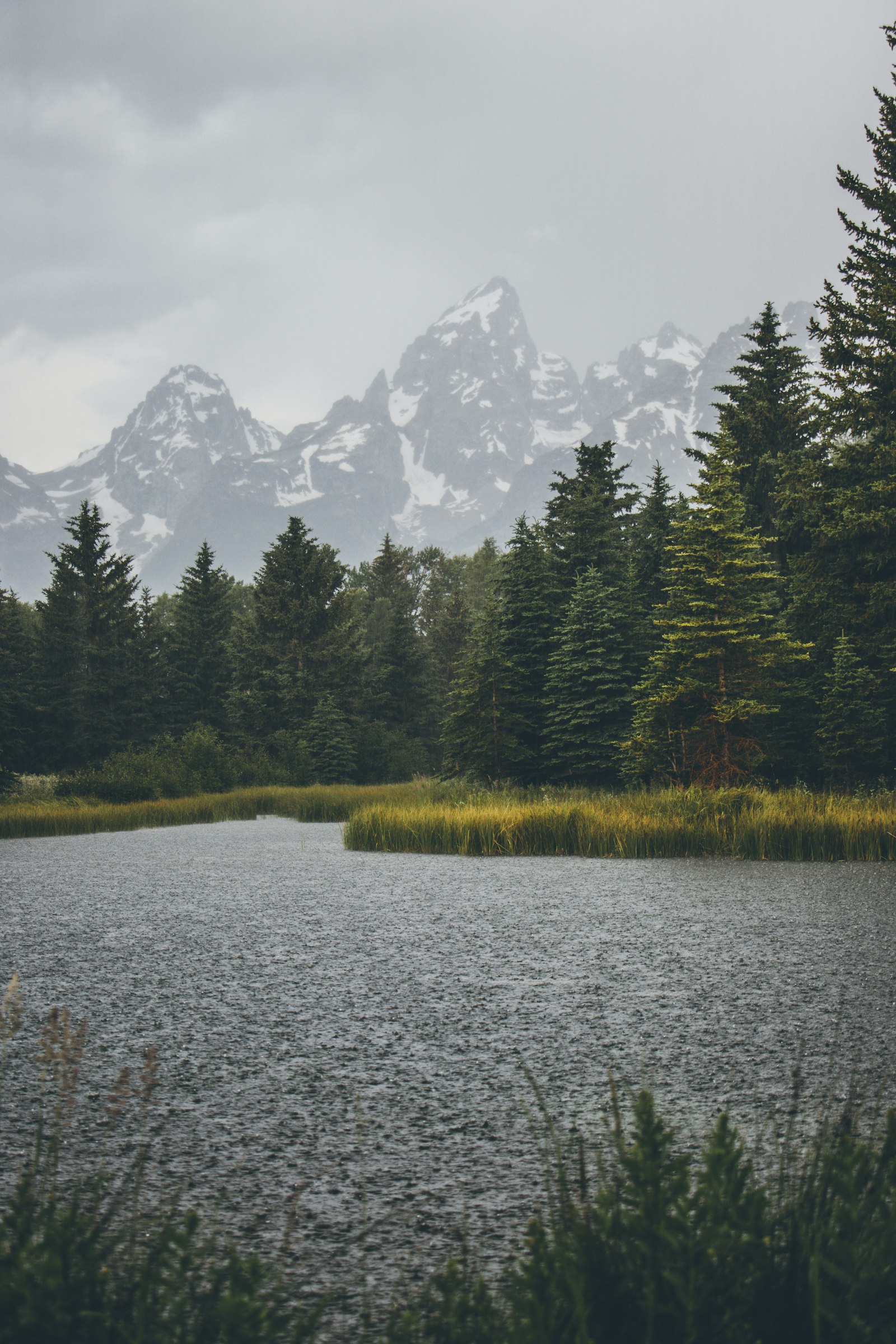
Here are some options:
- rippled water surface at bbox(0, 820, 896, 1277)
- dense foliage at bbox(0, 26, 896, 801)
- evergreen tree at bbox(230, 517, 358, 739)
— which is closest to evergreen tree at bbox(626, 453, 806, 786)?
dense foliage at bbox(0, 26, 896, 801)

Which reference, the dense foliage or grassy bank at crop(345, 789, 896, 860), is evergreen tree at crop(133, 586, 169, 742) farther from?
grassy bank at crop(345, 789, 896, 860)

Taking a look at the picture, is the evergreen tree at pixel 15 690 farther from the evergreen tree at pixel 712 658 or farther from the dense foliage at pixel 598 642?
the evergreen tree at pixel 712 658

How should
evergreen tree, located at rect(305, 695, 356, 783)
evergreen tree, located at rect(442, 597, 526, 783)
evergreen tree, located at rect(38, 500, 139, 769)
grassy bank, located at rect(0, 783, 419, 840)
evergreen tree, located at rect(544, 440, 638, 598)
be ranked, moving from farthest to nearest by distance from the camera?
evergreen tree, located at rect(38, 500, 139, 769), evergreen tree, located at rect(305, 695, 356, 783), evergreen tree, located at rect(544, 440, 638, 598), evergreen tree, located at rect(442, 597, 526, 783), grassy bank, located at rect(0, 783, 419, 840)

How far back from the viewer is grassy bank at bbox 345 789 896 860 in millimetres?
8617

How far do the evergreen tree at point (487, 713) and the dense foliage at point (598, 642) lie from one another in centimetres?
6

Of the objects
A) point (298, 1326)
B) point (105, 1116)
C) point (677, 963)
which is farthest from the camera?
point (677, 963)

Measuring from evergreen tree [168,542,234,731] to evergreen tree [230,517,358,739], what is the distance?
3.36 feet

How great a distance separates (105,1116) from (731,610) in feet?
47.5

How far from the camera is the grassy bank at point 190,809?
42.1 feet

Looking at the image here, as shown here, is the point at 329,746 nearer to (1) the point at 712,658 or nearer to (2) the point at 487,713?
(2) the point at 487,713

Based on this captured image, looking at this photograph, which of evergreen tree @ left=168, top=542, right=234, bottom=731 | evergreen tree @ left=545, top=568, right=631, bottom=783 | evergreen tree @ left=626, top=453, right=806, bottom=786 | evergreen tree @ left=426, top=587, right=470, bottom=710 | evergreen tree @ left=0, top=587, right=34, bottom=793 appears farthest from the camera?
evergreen tree @ left=426, top=587, right=470, bottom=710

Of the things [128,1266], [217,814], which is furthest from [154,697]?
[128,1266]

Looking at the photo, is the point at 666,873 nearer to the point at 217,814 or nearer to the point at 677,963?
the point at 677,963

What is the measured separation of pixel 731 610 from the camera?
1545 centimetres
